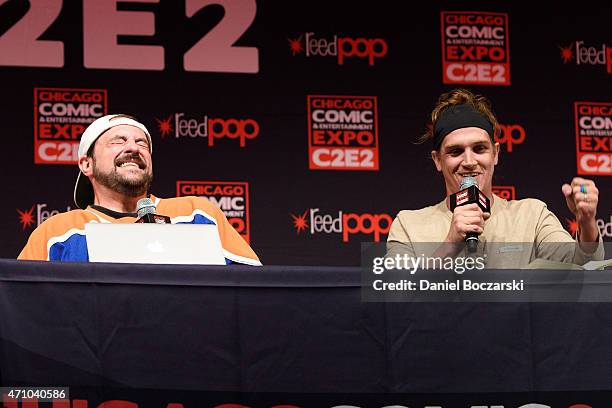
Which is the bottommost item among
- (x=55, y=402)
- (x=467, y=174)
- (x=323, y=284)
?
(x=55, y=402)

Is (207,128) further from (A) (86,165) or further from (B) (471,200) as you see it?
(B) (471,200)

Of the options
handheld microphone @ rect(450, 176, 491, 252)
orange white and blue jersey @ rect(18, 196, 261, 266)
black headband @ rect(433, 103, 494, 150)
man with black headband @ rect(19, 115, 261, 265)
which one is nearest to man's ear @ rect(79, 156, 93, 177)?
man with black headband @ rect(19, 115, 261, 265)

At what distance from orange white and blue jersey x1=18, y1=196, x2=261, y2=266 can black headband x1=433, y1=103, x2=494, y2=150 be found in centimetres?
65

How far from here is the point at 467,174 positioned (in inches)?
141

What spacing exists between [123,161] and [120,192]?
10cm

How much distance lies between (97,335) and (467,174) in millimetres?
1303

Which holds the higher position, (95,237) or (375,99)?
(375,99)

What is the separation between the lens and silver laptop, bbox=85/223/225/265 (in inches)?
114

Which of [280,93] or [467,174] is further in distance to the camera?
[280,93]

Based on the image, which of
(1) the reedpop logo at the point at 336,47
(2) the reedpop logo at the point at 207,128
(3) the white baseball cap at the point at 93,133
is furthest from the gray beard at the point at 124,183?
(1) the reedpop logo at the point at 336,47

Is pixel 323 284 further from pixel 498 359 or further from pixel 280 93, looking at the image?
pixel 280 93

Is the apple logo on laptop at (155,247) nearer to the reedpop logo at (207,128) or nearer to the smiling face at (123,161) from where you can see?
the smiling face at (123,161)

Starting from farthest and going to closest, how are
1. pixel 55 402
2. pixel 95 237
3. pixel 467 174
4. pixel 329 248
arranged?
1. pixel 329 248
2. pixel 467 174
3. pixel 95 237
4. pixel 55 402

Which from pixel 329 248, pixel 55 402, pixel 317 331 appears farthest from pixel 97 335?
pixel 329 248
